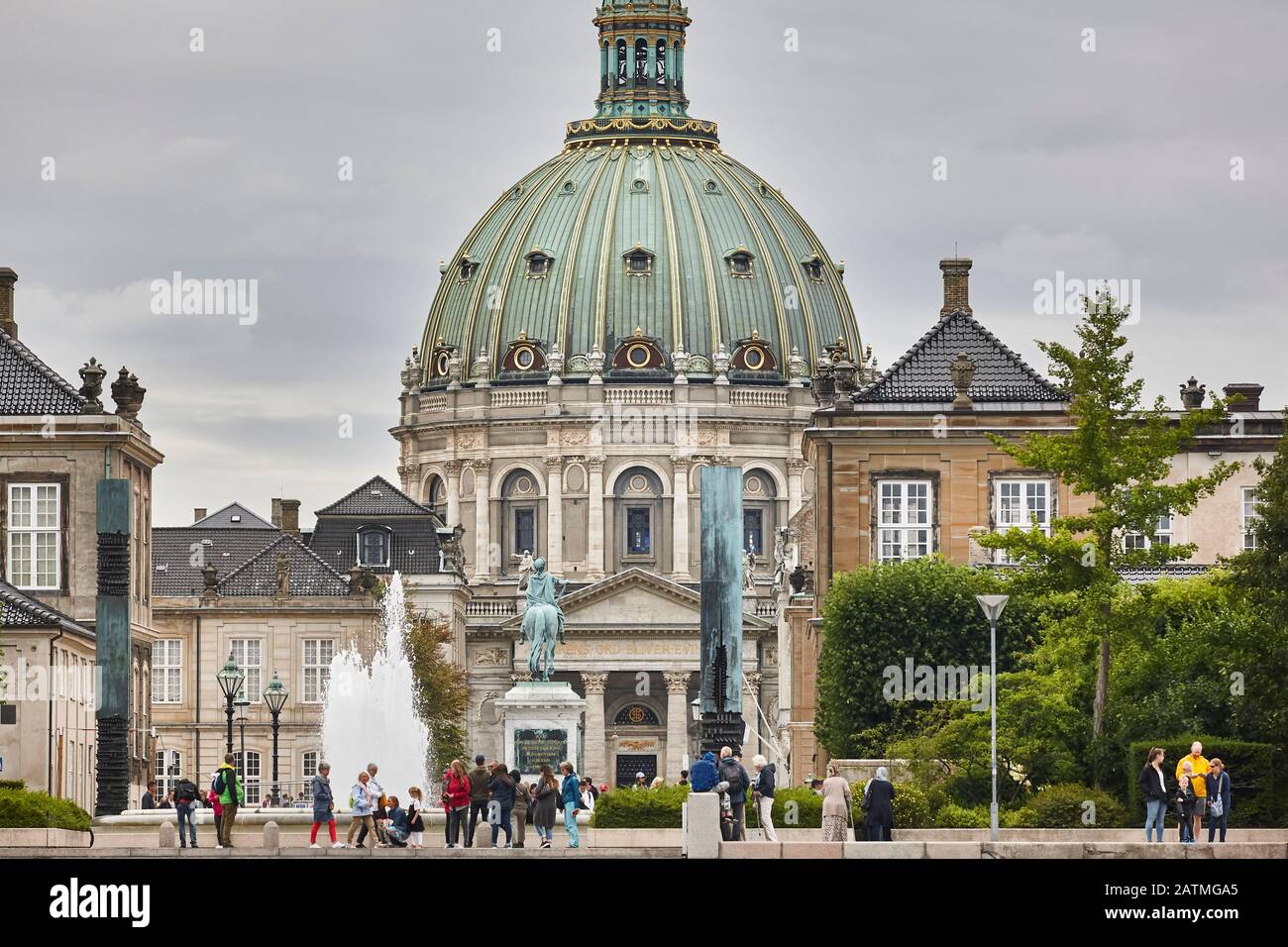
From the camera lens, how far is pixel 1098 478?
67688 mm

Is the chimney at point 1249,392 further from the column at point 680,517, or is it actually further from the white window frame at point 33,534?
the column at point 680,517

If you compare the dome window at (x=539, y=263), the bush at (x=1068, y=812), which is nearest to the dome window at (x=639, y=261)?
the dome window at (x=539, y=263)

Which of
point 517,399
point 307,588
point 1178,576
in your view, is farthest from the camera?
point 517,399

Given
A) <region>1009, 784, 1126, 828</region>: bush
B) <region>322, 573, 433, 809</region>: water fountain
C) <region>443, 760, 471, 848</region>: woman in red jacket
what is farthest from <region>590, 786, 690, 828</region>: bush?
<region>322, 573, 433, 809</region>: water fountain

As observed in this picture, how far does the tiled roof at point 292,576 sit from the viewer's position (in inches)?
5221

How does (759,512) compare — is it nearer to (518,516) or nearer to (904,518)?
(518,516)

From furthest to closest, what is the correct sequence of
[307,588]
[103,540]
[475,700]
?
[475,700]
[307,588]
[103,540]

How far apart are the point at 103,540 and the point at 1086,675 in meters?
17.9

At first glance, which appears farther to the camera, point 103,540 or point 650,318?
point 650,318

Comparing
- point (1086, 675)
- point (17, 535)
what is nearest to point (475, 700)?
point (17, 535)

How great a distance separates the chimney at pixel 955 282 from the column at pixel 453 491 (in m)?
83.1

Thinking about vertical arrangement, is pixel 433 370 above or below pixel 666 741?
above
